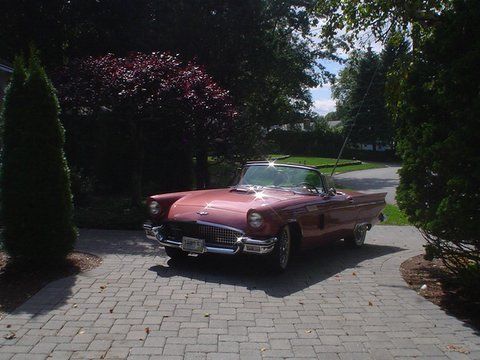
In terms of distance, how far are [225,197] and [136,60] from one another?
5186mm

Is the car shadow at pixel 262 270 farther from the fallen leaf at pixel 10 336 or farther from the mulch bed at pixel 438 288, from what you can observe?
the fallen leaf at pixel 10 336

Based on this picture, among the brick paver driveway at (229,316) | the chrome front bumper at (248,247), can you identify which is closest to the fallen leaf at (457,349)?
the brick paver driveway at (229,316)

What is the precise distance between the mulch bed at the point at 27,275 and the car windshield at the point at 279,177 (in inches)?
103

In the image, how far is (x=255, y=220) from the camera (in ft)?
21.0

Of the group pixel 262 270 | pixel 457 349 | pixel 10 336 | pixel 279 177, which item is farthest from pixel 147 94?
pixel 457 349

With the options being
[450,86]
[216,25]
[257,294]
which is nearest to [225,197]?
[257,294]

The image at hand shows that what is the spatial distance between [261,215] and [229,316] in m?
1.60

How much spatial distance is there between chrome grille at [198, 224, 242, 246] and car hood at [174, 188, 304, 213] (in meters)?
0.32

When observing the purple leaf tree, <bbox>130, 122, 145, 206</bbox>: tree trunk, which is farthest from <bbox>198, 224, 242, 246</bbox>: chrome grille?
<bbox>130, 122, 145, 206</bbox>: tree trunk

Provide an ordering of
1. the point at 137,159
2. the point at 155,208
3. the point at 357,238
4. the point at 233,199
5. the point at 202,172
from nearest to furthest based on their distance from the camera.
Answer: the point at 233,199 < the point at 155,208 < the point at 357,238 < the point at 137,159 < the point at 202,172

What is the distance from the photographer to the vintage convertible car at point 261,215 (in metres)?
6.46

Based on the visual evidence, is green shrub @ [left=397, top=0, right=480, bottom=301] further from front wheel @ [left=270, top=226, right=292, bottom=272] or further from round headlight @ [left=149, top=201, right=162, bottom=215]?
round headlight @ [left=149, top=201, right=162, bottom=215]

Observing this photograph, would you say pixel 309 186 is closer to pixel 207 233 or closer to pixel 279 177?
pixel 279 177

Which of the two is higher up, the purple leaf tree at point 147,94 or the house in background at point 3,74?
the house in background at point 3,74
